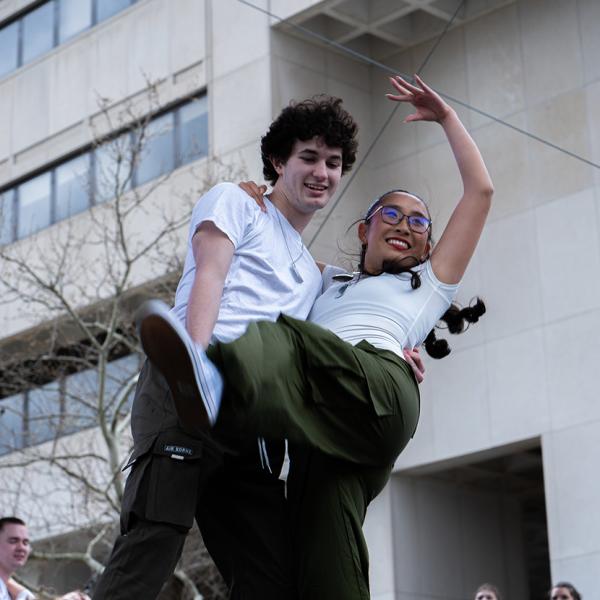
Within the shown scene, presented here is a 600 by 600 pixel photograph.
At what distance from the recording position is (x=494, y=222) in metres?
18.9

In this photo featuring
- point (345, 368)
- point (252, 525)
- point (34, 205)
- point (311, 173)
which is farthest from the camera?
point (34, 205)

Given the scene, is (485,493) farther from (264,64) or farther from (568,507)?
(264,64)

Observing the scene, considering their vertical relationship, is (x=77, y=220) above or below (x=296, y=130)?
above

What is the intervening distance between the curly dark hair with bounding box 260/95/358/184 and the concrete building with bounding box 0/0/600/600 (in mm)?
12656

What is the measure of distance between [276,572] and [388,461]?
510 millimetres

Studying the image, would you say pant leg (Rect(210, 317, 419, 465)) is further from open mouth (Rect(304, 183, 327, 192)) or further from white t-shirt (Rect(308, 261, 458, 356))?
open mouth (Rect(304, 183, 327, 192))

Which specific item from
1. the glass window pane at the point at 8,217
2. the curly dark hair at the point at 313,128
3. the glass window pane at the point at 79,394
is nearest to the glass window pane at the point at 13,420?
the glass window pane at the point at 79,394

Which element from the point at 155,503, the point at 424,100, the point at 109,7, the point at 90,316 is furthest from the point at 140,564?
the point at 109,7

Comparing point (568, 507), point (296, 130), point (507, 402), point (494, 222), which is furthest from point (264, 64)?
point (296, 130)

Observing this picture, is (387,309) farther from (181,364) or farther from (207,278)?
(181,364)

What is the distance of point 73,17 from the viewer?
25.7m

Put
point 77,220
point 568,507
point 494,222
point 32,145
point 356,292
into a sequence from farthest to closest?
point 32,145, point 77,220, point 494,222, point 568,507, point 356,292

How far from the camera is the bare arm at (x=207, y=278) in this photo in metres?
4.11

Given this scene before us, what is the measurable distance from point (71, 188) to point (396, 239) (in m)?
20.3
